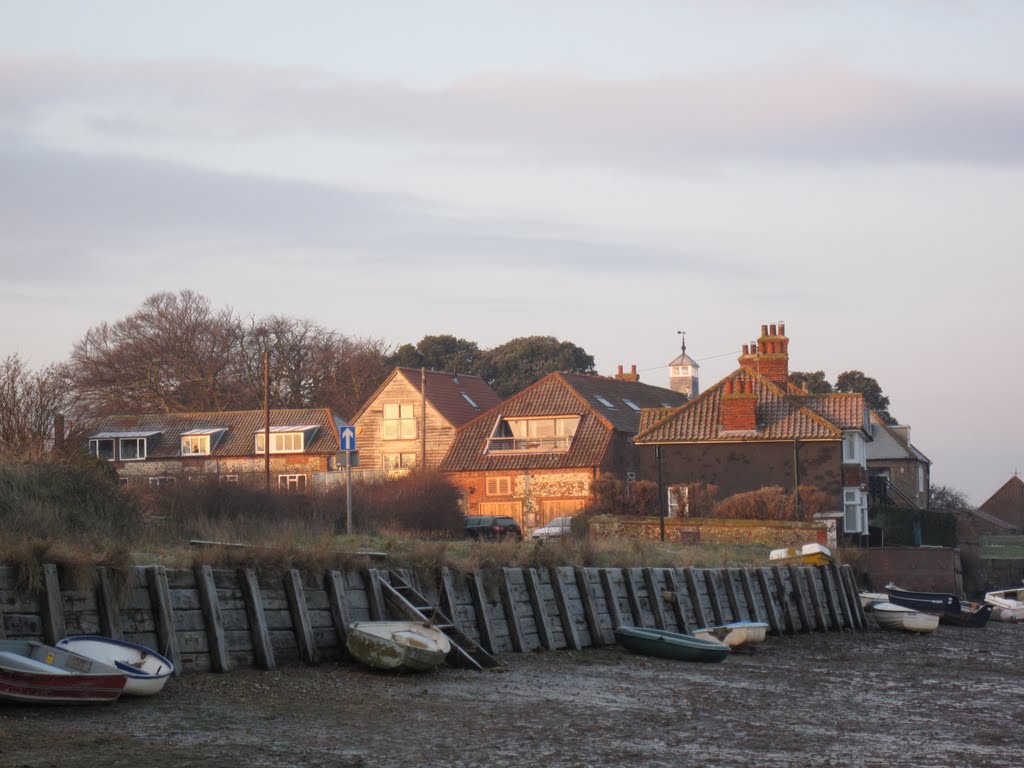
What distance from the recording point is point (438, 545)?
2178 centimetres

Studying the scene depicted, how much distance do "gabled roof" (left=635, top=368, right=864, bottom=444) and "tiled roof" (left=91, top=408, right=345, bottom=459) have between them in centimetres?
2203

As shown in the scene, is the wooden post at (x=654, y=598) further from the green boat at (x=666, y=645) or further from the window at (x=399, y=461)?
the window at (x=399, y=461)

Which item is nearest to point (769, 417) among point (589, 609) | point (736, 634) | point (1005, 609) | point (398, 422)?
point (1005, 609)

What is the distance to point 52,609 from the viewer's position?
607 inches

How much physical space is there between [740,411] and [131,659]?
38819 millimetres

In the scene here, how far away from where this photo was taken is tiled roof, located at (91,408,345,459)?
7031 centimetres

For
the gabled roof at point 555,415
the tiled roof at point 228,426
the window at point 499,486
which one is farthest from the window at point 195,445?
the window at point 499,486

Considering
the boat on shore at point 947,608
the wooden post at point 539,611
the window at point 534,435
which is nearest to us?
the wooden post at point 539,611

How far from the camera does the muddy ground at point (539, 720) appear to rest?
1296 centimetres

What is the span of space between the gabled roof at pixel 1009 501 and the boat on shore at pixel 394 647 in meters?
87.4

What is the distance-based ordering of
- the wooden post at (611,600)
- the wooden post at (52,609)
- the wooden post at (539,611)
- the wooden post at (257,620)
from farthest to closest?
the wooden post at (611,600) → the wooden post at (539,611) → the wooden post at (257,620) → the wooden post at (52,609)

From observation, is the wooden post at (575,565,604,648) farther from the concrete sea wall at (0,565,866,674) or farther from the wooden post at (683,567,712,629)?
the wooden post at (683,567,712,629)

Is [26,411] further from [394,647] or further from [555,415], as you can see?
[555,415]

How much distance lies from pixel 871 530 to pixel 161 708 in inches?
1717
